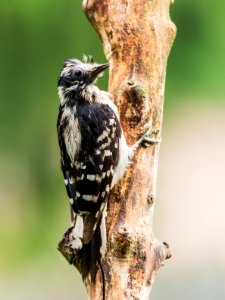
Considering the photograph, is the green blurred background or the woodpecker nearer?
the woodpecker

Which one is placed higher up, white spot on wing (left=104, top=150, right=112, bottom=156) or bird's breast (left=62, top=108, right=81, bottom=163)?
bird's breast (left=62, top=108, right=81, bottom=163)

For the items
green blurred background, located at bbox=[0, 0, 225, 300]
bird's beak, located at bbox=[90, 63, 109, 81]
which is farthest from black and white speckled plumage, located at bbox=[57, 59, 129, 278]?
green blurred background, located at bbox=[0, 0, 225, 300]

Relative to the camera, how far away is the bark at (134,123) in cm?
448

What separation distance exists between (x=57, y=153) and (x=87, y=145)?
146 inches

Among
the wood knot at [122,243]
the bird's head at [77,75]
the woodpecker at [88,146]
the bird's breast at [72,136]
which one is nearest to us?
the wood knot at [122,243]

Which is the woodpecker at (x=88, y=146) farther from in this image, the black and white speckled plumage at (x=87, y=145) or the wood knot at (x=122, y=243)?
the wood knot at (x=122, y=243)

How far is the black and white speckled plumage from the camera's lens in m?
4.75

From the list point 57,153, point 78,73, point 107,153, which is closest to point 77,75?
point 78,73

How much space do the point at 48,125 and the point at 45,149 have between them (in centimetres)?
29

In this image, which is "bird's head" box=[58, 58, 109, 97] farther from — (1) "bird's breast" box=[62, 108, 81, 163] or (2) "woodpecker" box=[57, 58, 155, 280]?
(1) "bird's breast" box=[62, 108, 81, 163]

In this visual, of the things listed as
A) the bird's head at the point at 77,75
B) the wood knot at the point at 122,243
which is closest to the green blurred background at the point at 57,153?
the bird's head at the point at 77,75

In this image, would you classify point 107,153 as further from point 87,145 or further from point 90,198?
point 90,198

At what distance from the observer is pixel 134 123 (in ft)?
16.0

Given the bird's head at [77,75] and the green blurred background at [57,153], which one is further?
the green blurred background at [57,153]
